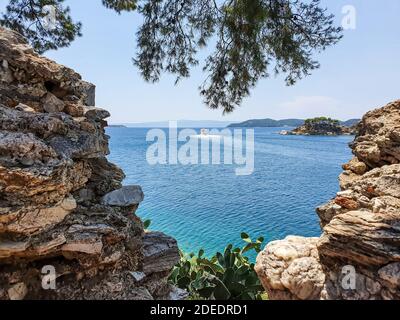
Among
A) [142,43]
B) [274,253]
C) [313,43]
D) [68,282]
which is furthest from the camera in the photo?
[142,43]

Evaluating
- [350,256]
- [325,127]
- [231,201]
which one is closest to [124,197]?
[350,256]

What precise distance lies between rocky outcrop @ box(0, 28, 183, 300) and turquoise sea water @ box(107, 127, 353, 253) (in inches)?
484

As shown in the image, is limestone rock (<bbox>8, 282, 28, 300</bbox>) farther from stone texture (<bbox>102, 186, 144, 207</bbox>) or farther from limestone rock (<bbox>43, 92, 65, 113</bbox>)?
limestone rock (<bbox>43, 92, 65, 113</bbox>)

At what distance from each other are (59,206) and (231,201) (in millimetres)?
22261

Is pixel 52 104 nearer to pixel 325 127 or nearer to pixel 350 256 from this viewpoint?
pixel 350 256

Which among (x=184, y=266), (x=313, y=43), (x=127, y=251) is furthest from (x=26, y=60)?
(x=184, y=266)

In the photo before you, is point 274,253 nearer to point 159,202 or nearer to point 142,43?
point 142,43

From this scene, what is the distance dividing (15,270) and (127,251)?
1.49 meters

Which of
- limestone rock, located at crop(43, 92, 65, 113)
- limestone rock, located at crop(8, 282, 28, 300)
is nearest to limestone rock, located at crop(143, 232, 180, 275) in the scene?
limestone rock, located at crop(8, 282, 28, 300)

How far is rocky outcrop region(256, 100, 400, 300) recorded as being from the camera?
3.32 meters

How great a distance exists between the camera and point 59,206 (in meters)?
3.69

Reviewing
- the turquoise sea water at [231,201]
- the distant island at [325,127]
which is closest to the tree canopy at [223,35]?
the turquoise sea water at [231,201]

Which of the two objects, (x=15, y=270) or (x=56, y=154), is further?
(x=56, y=154)
